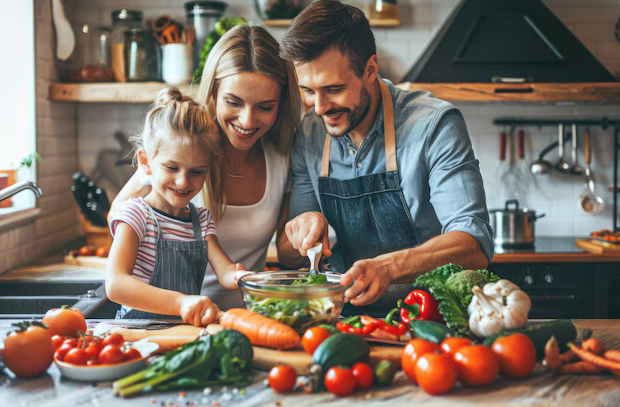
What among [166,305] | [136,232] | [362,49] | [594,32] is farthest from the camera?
[594,32]

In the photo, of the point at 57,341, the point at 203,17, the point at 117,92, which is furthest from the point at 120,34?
the point at 57,341

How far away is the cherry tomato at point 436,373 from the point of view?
1283 millimetres

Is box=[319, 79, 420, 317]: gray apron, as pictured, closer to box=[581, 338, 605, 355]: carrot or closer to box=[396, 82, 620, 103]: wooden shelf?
box=[581, 338, 605, 355]: carrot

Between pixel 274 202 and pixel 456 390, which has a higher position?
pixel 274 202

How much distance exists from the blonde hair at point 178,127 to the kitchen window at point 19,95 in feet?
4.99

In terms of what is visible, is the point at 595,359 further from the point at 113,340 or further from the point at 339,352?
the point at 113,340

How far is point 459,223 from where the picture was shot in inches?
82.7

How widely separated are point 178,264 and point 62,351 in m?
0.69

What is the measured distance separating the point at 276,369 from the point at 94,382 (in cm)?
41

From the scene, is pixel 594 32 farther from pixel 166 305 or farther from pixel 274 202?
pixel 166 305

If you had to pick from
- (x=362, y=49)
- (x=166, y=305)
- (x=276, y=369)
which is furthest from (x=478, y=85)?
(x=276, y=369)

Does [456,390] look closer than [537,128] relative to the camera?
Yes

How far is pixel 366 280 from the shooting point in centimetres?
173

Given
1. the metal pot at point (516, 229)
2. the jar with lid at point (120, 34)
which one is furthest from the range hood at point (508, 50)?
the jar with lid at point (120, 34)
